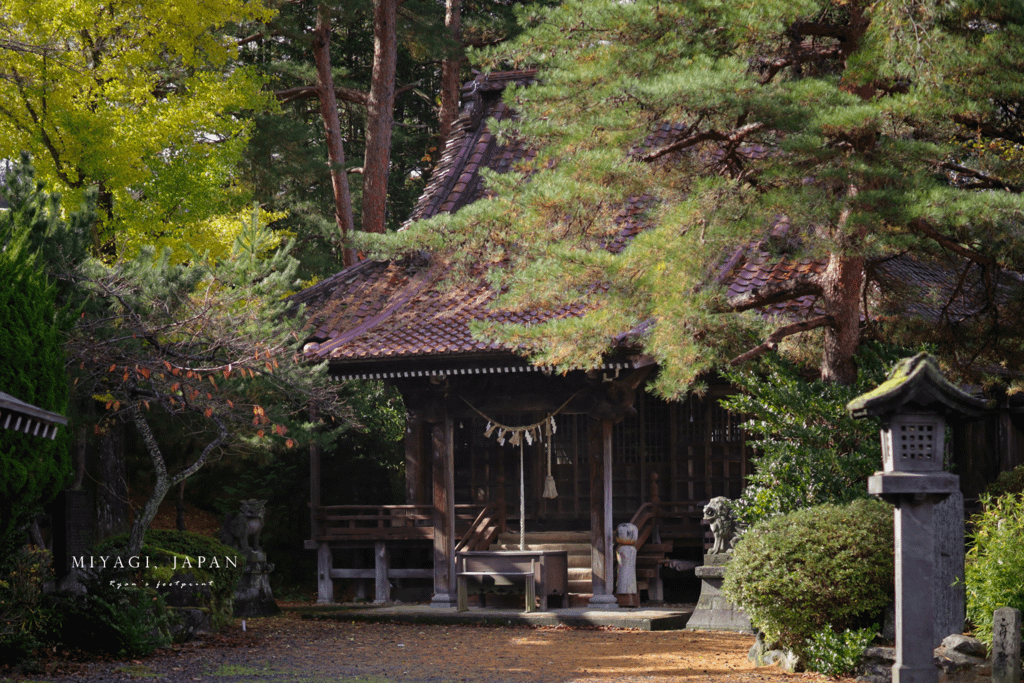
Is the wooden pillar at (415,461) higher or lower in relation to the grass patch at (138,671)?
higher

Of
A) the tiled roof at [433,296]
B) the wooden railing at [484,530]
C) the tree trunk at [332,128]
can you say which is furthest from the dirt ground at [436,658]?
the tree trunk at [332,128]

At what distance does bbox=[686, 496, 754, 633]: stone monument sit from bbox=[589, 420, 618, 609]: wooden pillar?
1.47 m

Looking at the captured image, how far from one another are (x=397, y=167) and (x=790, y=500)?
17698mm

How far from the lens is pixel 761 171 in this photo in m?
10.6

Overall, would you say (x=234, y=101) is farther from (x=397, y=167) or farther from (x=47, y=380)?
(x=397, y=167)

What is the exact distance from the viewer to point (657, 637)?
45.3ft

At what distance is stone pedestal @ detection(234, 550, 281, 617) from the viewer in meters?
16.3

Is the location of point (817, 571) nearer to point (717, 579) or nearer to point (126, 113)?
point (717, 579)

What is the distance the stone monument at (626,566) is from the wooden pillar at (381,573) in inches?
160

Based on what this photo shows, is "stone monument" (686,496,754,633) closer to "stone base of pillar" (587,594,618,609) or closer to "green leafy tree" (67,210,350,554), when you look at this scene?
"stone base of pillar" (587,594,618,609)

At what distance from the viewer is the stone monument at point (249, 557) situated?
16391mm

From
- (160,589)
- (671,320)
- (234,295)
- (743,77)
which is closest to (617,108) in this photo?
(743,77)

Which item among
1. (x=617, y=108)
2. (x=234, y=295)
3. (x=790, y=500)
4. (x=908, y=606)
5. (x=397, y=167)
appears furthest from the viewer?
(x=397, y=167)

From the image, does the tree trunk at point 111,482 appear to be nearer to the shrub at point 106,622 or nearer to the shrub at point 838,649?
the shrub at point 106,622
